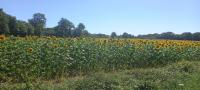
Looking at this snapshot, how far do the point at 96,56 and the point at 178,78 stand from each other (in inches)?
173

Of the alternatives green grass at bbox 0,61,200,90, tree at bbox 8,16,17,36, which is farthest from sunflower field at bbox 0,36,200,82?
tree at bbox 8,16,17,36

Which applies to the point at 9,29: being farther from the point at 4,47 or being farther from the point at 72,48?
the point at 4,47

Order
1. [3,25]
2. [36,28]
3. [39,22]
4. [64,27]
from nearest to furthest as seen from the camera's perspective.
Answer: [3,25]
[64,27]
[36,28]
[39,22]

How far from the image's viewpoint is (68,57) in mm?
15680

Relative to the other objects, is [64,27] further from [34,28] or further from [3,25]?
[3,25]

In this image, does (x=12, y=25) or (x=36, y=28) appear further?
(x=36, y=28)

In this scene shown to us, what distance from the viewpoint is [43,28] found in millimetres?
33781

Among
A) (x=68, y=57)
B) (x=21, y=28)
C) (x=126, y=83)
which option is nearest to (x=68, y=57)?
(x=68, y=57)

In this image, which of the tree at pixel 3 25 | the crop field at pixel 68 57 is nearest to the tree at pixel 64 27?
the tree at pixel 3 25

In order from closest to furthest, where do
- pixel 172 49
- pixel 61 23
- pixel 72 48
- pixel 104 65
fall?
pixel 72 48 < pixel 104 65 < pixel 172 49 < pixel 61 23

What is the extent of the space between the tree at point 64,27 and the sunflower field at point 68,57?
1108 cm

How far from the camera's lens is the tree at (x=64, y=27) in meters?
31.5

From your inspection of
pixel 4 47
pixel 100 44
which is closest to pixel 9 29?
pixel 100 44

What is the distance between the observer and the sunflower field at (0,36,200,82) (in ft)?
44.8
